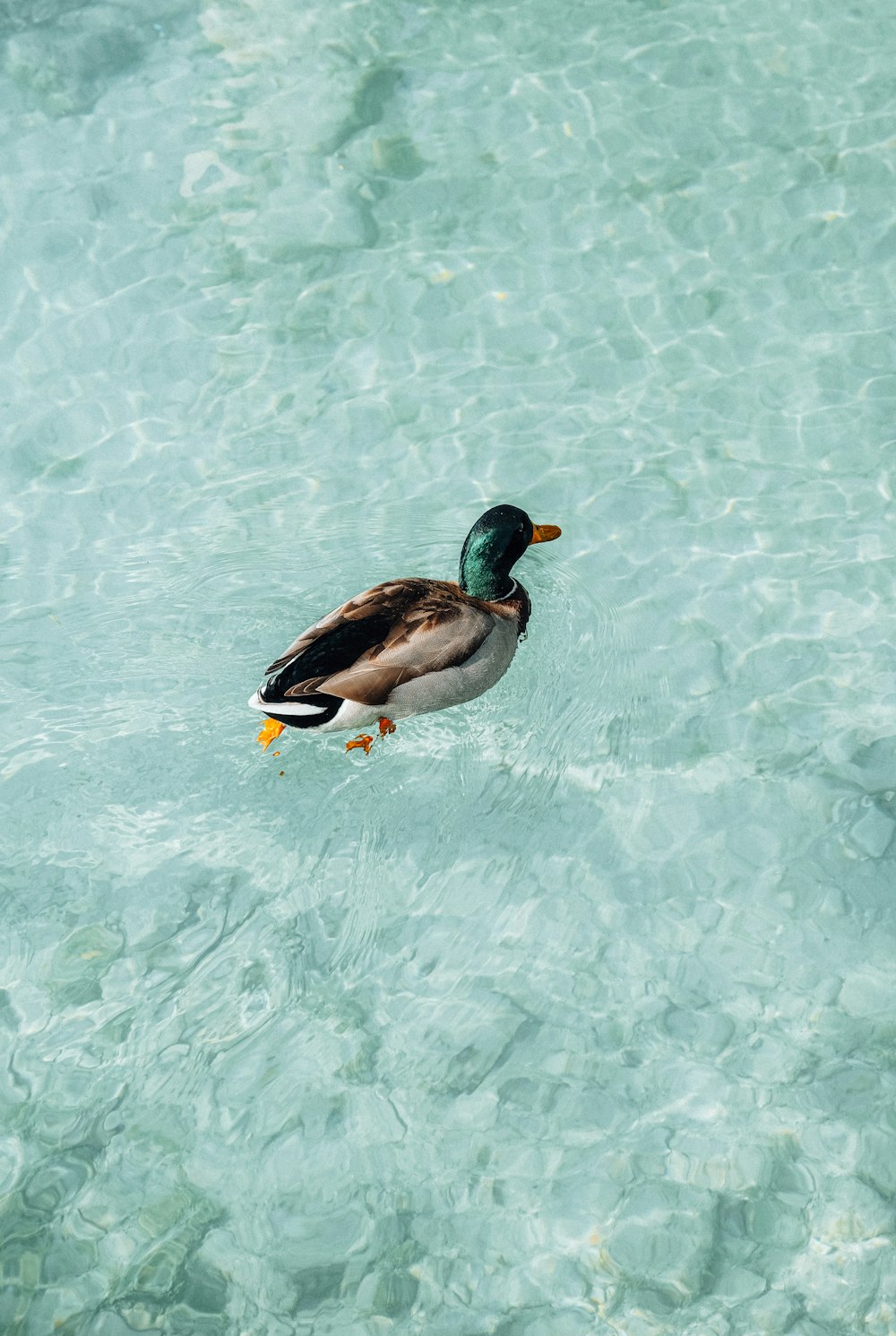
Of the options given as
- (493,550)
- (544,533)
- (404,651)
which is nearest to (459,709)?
(404,651)

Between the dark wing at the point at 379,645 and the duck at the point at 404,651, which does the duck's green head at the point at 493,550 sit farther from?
the dark wing at the point at 379,645

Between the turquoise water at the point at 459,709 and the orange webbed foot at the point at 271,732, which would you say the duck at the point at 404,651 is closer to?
the orange webbed foot at the point at 271,732

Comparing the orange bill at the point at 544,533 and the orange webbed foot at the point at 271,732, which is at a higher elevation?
the orange bill at the point at 544,533

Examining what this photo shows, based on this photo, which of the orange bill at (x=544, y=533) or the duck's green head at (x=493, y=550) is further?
the orange bill at (x=544, y=533)

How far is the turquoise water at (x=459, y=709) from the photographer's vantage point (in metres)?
3.40

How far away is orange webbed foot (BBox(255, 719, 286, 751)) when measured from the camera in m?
4.12

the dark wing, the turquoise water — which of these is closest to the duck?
the dark wing

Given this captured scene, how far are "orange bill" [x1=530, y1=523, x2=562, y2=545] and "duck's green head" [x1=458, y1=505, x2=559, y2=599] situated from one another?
0.27ft

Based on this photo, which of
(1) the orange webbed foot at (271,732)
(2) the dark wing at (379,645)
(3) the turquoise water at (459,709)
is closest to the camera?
(3) the turquoise water at (459,709)

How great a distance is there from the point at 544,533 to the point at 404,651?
83cm

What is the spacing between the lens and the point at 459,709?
4.31 meters

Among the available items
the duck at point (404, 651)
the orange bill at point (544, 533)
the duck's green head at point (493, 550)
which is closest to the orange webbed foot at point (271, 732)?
the duck at point (404, 651)

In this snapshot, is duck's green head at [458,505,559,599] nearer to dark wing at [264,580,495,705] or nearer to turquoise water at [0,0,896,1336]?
dark wing at [264,580,495,705]

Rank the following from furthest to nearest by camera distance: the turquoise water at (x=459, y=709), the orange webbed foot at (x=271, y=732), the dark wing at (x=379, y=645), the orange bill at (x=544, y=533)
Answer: the orange bill at (x=544, y=533) < the orange webbed foot at (x=271, y=732) < the dark wing at (x=379, y=645) < the turquoise water at (x=459, y=709)
